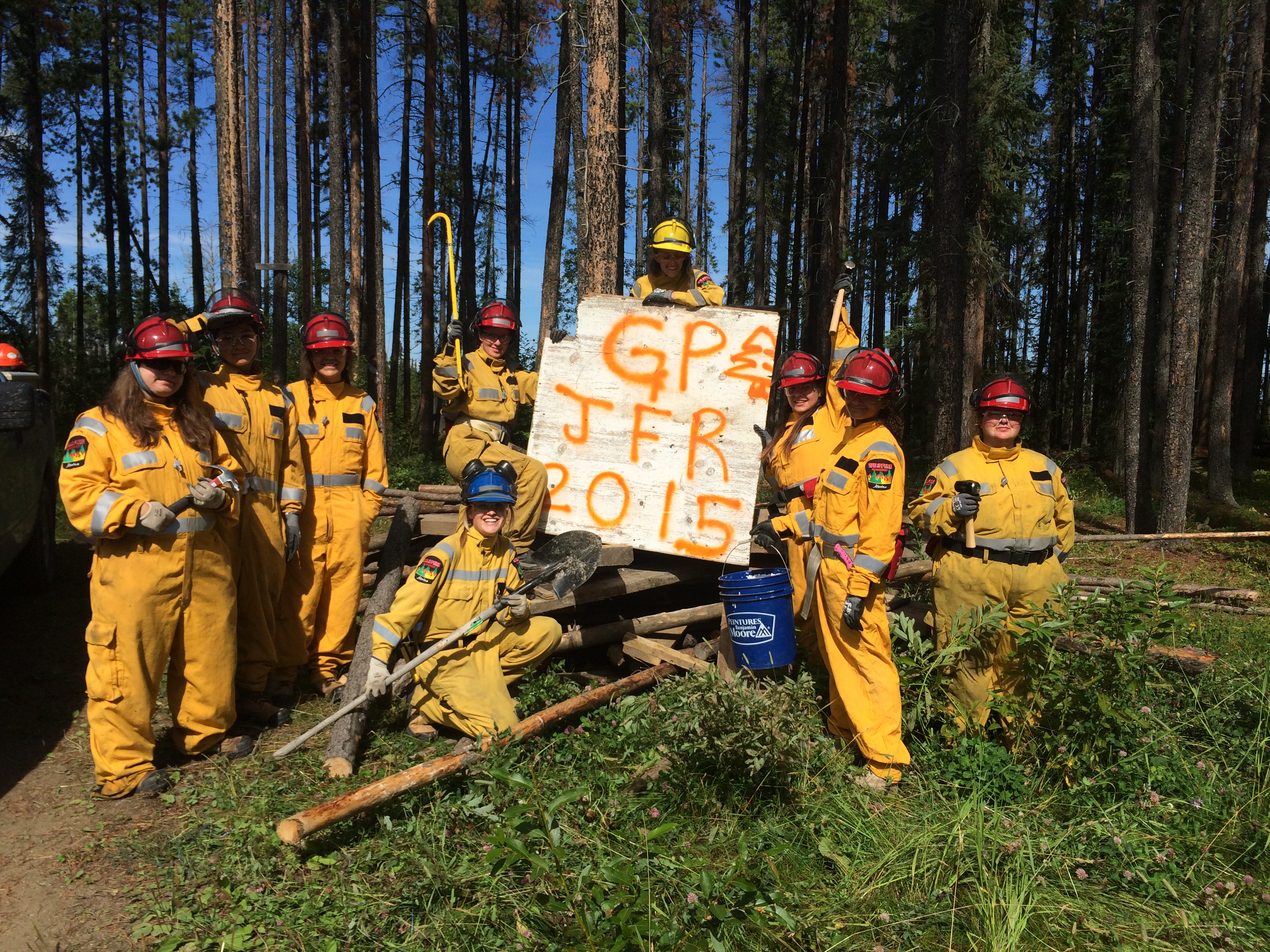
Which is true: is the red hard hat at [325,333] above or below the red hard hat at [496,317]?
below

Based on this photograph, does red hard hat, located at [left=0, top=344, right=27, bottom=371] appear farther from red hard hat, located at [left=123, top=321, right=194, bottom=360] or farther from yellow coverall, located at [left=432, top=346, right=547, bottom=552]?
yellow coverall, located at [left=432, top=346, right=547, bottom=552]

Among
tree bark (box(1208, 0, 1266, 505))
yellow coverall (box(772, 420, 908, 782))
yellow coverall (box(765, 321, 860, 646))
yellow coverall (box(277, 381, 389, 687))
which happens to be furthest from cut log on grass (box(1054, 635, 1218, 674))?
tree bark (box(1208, 0, 1266, 505))

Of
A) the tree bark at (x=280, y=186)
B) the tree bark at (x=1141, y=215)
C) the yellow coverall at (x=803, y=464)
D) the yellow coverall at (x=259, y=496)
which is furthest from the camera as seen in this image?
the tree bark at (x=280, y=186)

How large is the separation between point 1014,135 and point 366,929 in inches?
692

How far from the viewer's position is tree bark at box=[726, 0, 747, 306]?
20.7 metres

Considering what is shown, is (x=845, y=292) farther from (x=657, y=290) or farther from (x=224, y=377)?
(x=224, y=377)

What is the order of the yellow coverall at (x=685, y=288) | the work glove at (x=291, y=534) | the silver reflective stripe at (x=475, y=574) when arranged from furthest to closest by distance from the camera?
1. the yellow coverall at (x=685, y=288)
2. the work glove at (x=291, y=534)
3. the silver reflective stripe at (x=475, y=574)

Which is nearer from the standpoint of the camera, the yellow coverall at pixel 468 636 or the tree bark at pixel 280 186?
the yellow coverall at pixel 468 636

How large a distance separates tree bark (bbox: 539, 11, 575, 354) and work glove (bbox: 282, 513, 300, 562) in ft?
38.2

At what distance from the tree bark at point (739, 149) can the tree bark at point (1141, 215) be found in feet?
30.3

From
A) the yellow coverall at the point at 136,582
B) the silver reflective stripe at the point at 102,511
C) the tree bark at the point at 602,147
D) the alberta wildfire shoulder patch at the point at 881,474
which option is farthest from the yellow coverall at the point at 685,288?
the silver reflective stripe at the point at 102,511

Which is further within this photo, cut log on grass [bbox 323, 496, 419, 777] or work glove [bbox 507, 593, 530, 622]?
work glove [bbox 507, 593, 530, 622]

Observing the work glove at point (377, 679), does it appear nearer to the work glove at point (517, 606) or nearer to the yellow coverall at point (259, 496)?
the work glove at point (517, 606)

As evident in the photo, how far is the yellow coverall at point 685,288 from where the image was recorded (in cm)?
655
